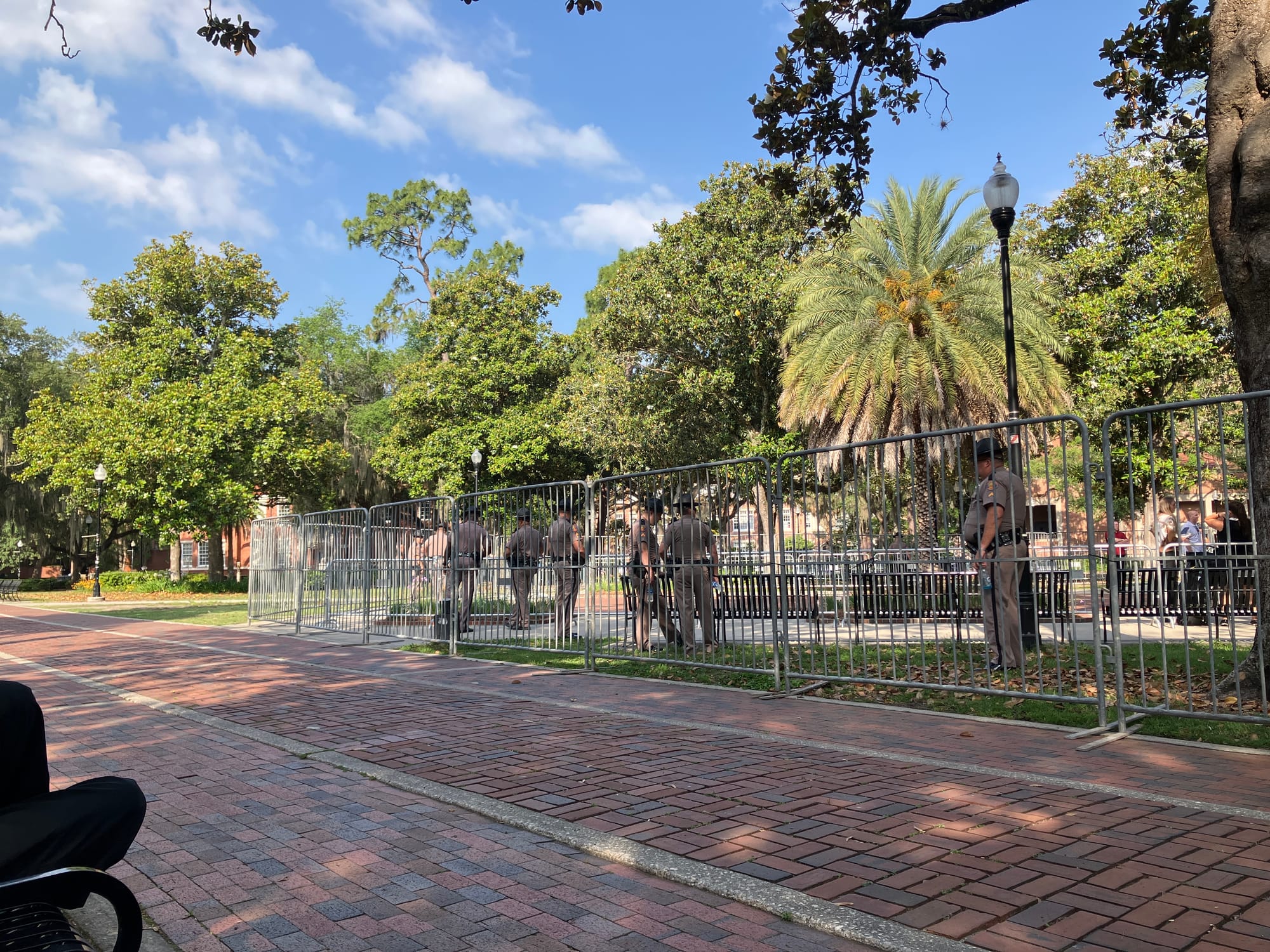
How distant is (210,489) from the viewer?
34938 millimetres

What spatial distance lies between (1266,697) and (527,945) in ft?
18.5

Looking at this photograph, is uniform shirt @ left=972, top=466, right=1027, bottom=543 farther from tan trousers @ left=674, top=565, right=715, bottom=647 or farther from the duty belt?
tan trousers @ left=674, top=565, right=715, bottom=647

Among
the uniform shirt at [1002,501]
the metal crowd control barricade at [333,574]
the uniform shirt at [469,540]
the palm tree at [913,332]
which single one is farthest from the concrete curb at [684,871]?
the palm tree at [913,332]

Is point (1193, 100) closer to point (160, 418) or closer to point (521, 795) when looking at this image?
point (521, 795)

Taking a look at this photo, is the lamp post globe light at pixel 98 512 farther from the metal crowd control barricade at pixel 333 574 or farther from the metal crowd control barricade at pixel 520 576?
the metal crowd control barricade at pixel 520 576

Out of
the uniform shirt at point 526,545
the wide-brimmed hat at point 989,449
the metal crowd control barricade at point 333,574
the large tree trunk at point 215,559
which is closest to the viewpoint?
the wide-brimmed hat at point 989,449

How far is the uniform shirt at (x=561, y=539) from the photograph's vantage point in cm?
1099

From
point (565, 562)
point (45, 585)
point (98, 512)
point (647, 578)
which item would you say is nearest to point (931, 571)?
point (647, 578)

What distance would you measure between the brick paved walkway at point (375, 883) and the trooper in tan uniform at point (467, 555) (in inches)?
252

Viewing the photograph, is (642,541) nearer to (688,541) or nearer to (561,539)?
(688,541)

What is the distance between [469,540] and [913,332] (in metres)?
13.5

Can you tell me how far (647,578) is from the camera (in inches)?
392

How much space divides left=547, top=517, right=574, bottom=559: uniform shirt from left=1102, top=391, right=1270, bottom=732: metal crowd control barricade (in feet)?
19.7

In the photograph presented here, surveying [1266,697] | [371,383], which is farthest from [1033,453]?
[371,383]
